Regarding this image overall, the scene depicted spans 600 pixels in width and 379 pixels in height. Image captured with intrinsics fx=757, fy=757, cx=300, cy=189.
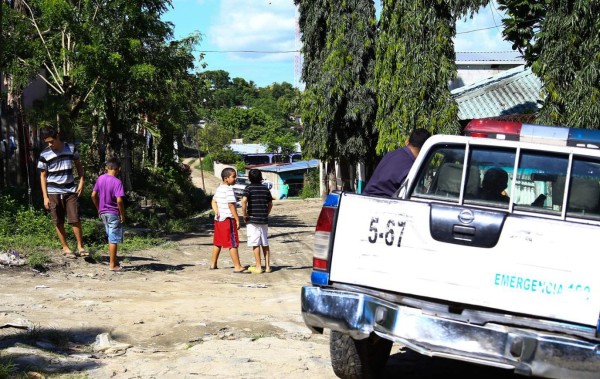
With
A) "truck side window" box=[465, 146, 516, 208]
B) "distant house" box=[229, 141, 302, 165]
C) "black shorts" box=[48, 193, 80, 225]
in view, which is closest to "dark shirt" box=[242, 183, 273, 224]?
"black shorts" box=[48, 193, 80, 225]

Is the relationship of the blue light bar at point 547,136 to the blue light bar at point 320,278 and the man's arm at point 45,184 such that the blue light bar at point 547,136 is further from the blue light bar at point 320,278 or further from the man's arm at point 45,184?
the man's arm at point 45,184

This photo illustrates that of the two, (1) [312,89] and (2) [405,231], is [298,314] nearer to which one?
(2) [405,231]

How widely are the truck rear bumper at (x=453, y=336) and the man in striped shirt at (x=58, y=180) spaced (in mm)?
6322

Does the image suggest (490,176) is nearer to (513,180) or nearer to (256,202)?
(513,180)

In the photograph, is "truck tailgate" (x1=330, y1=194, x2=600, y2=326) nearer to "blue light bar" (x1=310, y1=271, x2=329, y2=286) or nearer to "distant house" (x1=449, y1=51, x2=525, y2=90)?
"blue light bar" (x1=310, y1=271, x2=329, y2=286)

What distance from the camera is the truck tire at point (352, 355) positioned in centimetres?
527

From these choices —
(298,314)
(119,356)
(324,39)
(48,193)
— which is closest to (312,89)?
(324,39)

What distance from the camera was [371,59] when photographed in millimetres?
26375

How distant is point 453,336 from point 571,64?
8765 mm

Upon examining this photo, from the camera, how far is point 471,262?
14.8 feet

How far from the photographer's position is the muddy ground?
566 cm

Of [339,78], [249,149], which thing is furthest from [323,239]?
[249,149]

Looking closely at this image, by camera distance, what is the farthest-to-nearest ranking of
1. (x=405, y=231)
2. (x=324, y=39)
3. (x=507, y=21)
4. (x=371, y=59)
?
(x=324, y=39)
(x=371, y=59)
(x=507, y=21)
(x=405, y=231)

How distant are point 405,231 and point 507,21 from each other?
49.2 ft
